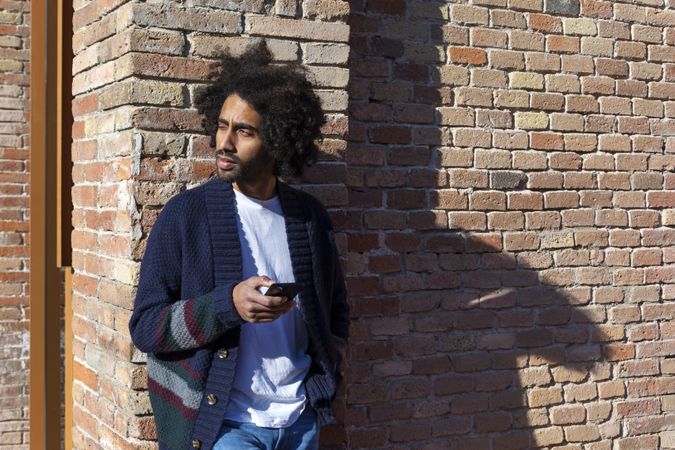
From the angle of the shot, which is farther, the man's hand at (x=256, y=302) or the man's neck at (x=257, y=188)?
the man's neck at (x=257, y=188)

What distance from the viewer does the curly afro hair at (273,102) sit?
10.3 feet

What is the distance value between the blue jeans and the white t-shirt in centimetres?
2

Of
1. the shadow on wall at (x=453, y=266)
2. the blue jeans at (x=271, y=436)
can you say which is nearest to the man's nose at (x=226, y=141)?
the blue jeans at (x=271, y=436)

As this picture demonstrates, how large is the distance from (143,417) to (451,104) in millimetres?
1976

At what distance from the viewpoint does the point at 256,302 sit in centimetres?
273

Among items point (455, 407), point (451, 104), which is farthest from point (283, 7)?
point (455, 407)

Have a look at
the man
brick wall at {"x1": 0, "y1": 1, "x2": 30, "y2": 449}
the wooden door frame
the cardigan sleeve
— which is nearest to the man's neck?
the man

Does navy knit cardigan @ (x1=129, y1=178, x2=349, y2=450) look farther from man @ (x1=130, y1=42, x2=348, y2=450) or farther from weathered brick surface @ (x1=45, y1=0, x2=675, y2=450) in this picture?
weathered brick surface @ (x1=45, y1=0, x2=675, y2=450)

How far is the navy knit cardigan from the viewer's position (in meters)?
2.86

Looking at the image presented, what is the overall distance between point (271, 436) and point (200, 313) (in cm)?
47

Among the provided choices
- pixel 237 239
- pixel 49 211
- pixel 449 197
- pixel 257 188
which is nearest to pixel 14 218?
pixel 49 211

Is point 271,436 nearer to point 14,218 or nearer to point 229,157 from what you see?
point 229,157

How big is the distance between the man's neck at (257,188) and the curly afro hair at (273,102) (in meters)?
0.08

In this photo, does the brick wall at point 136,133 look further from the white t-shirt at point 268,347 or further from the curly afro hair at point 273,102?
the white t-shirt at point 268,347
